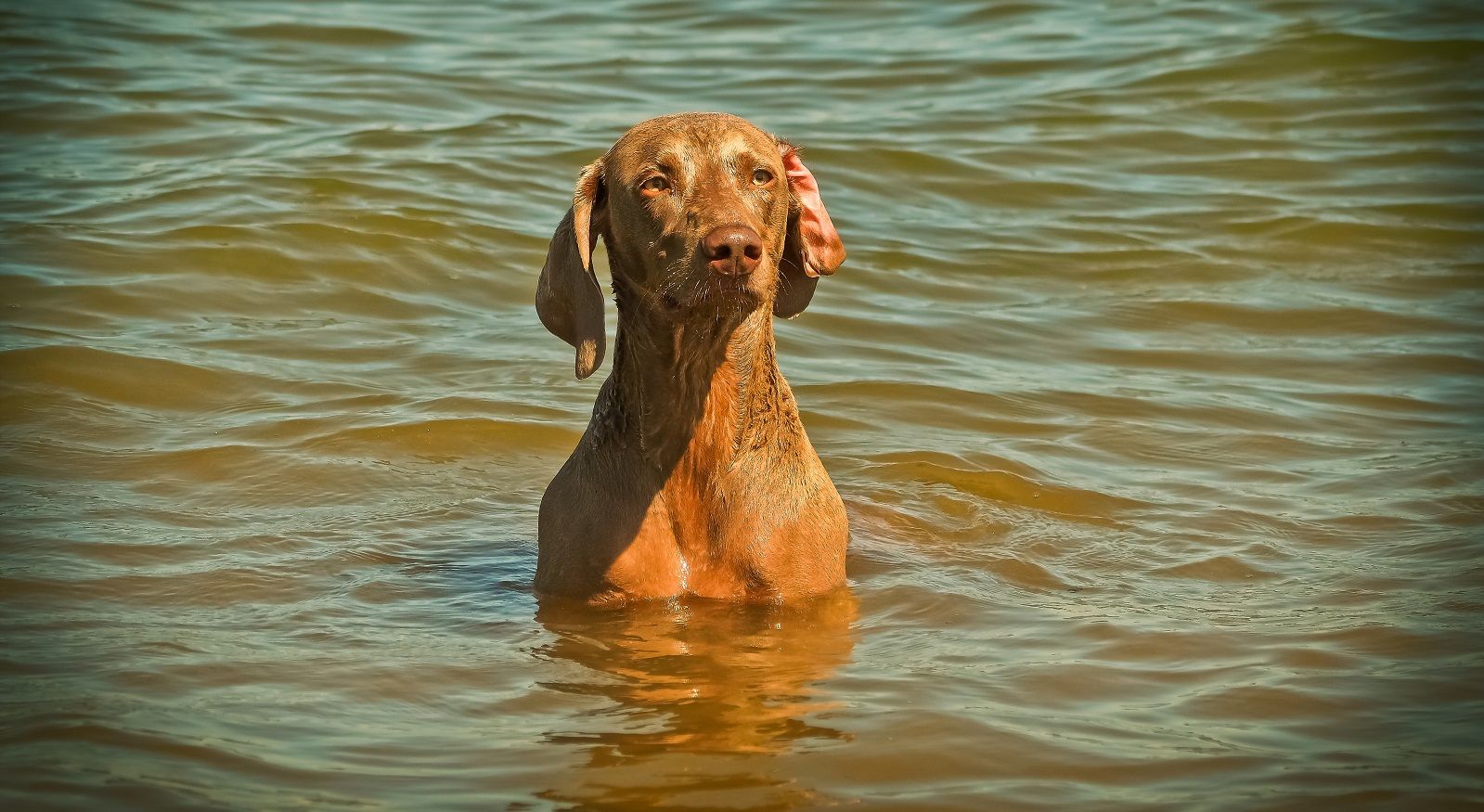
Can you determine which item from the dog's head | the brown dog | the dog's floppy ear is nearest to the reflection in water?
the brown dog

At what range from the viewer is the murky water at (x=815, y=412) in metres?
4.70

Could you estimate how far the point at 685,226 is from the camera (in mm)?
5305

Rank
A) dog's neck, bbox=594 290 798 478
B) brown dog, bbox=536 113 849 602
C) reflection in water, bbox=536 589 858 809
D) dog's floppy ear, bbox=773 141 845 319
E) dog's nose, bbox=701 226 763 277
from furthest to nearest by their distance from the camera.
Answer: dog's floppy ear, bbox=773 141 845 319
dog's neck, bbox=594 290 798 478
brown dog, bbox=536 113 849 602
dog's nose, bbox=701 226 763 277
reflection in water, bbox=536 589 858 809

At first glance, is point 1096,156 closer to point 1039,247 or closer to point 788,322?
point 1039,247

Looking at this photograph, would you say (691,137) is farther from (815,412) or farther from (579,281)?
(815,412)

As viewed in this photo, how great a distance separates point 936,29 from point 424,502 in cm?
1080

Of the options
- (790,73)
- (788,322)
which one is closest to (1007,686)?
(788,322)

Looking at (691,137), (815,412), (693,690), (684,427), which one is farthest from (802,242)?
(815,412)

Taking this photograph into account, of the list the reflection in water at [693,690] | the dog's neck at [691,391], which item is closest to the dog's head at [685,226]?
the dog's neck at [691,391]

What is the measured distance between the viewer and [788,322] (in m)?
10.2

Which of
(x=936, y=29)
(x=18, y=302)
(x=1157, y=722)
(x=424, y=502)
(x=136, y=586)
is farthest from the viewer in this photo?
(x=936, y=29)

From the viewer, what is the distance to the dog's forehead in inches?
215

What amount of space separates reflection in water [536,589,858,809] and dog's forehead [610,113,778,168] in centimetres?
152

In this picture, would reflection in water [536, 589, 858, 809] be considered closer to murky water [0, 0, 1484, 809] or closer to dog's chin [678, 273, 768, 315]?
murky water [0, 0, 1484, 809]
